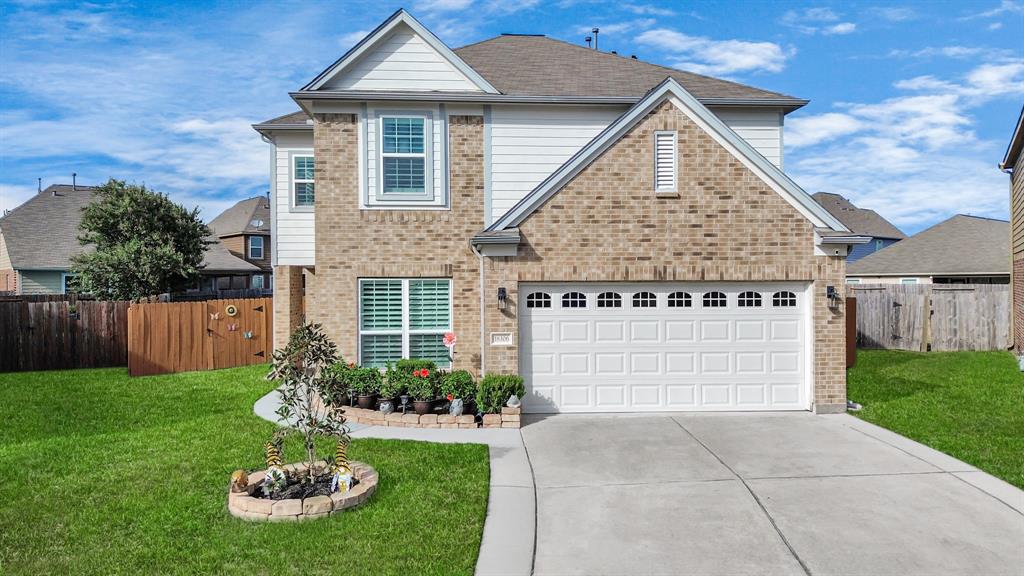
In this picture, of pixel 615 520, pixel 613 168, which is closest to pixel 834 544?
pixel 615 520

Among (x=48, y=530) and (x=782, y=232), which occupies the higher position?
(x=782, y=232)

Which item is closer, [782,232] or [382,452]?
[382,452]

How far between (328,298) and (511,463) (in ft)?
21.6

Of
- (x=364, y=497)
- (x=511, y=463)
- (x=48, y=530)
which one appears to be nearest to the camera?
(x=48, y=530)

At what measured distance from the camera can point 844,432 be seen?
33.3 ft

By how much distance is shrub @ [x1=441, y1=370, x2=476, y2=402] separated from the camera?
1091 centimetres

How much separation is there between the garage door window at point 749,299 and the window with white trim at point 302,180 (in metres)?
9.53

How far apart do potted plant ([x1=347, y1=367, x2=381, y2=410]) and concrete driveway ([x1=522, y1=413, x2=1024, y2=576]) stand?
9.67 ft

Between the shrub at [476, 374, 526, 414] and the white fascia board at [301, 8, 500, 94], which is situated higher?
the white fascia board at [301, 8, 500, 94]

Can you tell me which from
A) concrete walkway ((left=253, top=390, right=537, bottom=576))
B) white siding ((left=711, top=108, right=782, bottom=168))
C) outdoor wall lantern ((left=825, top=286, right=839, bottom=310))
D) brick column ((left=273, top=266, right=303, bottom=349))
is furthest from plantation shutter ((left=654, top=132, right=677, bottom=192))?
brick column ((left=273, top=266, right=303, bottom=349))

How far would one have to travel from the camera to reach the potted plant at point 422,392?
35.3 feet

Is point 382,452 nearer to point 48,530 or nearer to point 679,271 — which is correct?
point 48,530

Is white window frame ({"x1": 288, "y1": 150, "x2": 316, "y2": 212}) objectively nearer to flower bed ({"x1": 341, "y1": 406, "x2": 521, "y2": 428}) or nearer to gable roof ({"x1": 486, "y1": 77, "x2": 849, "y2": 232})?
gable roof ({"x1": 486, "y1": 77, "x2": 849, "y2": 232})

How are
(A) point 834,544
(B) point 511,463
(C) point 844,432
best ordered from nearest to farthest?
1. (A) point 834,544
2. (B) point 511,463
3. (C) point 844,432
